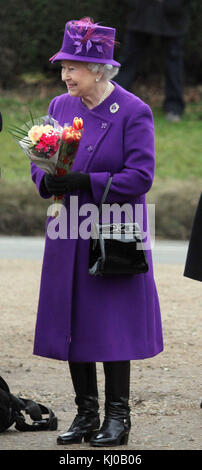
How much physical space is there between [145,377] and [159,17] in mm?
8094

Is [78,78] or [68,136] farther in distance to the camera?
[78,78]

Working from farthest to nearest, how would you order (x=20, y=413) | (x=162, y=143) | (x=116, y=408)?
(x=162, y=143)
(x=20, y=413)
(x=116, y=408)

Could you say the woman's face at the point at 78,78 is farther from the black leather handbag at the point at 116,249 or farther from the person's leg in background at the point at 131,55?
the person's leg in background at the point at 131,55

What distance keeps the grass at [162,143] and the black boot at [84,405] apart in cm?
729

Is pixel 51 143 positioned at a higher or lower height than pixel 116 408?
higher

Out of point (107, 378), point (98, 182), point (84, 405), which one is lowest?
point (84, 405)

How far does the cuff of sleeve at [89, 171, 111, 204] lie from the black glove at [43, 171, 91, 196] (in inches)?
→ 0.8

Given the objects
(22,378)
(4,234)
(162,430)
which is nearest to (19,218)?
(4,234)

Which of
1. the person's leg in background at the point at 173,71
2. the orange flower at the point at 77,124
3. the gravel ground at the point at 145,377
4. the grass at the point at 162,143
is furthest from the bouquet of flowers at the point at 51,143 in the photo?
the person's leg in background at the point at 173,71

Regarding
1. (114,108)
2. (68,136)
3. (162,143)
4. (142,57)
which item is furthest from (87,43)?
(142,57)

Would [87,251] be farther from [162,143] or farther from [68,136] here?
[162,143]

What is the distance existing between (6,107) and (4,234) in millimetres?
3362

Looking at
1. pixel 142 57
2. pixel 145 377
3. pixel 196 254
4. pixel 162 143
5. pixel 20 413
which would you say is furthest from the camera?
pixel 142 57

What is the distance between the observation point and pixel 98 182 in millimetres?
4195
